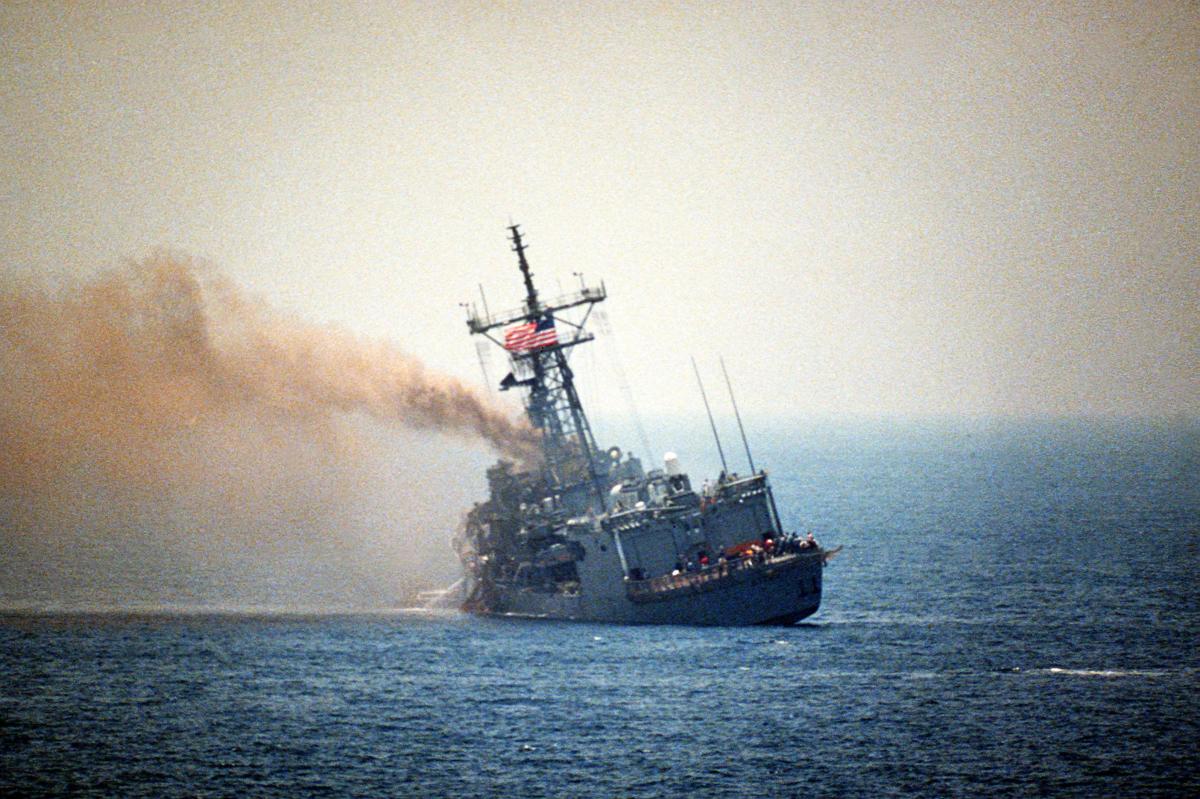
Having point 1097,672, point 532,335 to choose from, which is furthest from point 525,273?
point 1097,672

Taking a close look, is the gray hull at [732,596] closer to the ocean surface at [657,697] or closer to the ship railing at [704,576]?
the ship railing at [704,576]

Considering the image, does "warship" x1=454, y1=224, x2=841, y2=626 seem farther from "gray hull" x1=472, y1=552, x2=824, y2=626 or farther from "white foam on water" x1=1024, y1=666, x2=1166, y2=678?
"white foam on water" x1=1024, y1=666, x2=1166, y2=678

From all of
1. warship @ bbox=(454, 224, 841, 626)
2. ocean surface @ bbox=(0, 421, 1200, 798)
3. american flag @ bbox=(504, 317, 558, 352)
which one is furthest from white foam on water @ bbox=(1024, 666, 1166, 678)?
american flag @ bbox=(504, 317, 558, 352)

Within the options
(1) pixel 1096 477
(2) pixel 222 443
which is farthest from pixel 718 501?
(2) pixel 222 443

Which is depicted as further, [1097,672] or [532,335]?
[532,335]

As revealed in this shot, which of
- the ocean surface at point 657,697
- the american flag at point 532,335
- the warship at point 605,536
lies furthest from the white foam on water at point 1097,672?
the american flag at point 532,335

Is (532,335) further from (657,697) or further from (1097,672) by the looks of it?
(1097,672)
